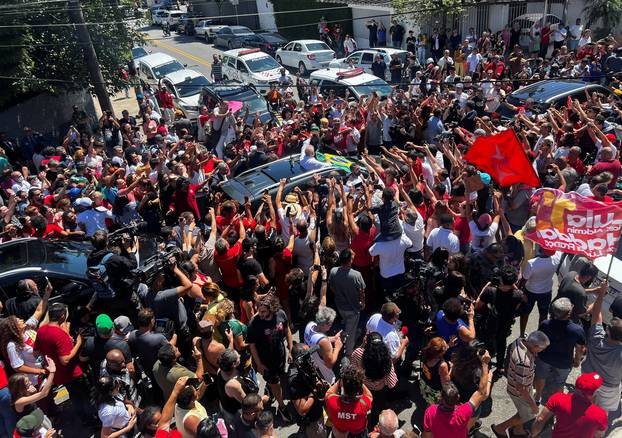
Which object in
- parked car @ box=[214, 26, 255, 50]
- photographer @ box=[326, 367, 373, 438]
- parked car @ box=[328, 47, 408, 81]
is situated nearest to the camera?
photographer @ box=[326, 367, 373, 438]

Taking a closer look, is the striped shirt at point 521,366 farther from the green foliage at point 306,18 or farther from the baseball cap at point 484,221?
the green foliage at point 306,18

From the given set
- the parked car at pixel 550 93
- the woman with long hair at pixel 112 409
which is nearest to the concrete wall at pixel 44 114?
the parked car at pixel 550 93

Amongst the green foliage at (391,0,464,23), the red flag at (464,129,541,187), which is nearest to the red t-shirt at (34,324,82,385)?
the red flag at (464,129,541,187)

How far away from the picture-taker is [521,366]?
194 inches

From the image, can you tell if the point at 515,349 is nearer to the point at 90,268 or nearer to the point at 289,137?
the point at 90,268

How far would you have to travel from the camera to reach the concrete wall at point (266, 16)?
38.1 meters

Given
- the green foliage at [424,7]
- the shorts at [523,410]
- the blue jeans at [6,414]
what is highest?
the green foliage at [424,7]

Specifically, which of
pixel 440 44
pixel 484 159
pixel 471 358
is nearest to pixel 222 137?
pixel 484 159

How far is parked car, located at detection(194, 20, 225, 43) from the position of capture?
36188mm

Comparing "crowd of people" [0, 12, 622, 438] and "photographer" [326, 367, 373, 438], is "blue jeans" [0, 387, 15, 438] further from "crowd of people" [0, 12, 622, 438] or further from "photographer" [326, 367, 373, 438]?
"photographer" [326, 367, 373, 438]

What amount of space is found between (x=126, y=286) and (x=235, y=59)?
17.7 m

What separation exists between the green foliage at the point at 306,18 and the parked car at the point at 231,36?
2.66 meters

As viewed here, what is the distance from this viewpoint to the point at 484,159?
7941 mm

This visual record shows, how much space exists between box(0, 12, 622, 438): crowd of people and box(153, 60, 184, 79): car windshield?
1133 centimetres
